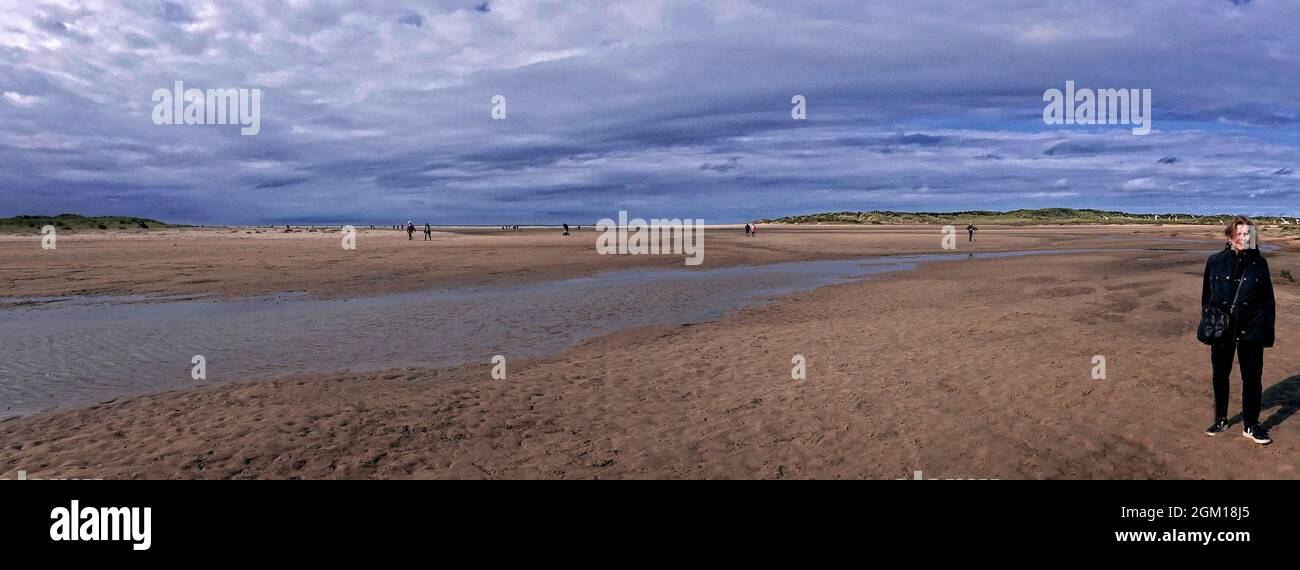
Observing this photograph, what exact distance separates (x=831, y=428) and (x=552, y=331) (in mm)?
8799

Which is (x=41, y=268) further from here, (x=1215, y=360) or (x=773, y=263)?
(x=1215, y=360)

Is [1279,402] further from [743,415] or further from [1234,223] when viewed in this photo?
[743,415]

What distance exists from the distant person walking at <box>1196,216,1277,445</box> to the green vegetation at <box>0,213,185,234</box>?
94.6 m

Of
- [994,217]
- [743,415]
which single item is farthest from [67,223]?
[994,217]

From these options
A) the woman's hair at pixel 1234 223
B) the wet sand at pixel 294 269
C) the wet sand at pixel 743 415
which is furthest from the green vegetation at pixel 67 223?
the woman's hair at pixel 1234 223

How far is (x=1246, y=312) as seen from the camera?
693 centimetres

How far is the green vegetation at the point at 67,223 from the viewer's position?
241 feet

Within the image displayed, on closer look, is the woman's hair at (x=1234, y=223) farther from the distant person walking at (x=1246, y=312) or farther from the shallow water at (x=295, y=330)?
the shallow water at (x=295, y=330)

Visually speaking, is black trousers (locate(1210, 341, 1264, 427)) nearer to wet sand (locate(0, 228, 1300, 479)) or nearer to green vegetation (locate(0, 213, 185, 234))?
wet sand (locate(0, 228, 1300, 479))

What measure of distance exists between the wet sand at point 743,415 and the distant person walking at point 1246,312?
53cm

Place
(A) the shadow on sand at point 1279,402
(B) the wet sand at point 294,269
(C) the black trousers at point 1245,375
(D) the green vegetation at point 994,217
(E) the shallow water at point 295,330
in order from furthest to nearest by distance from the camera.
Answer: (D) the green vegetation at point 994,217 < (B) the wet sand at point 294,269 < (E) the shallow water at point 295,330 < (A) the shadow on sand at point 1279,402 < (C) the black trousers at point 1245,375

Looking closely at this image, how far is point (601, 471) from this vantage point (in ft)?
22.6

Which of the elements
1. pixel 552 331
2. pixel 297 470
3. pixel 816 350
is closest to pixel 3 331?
pixel 552 331

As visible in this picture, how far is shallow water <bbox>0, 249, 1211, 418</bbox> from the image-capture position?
11.4m
